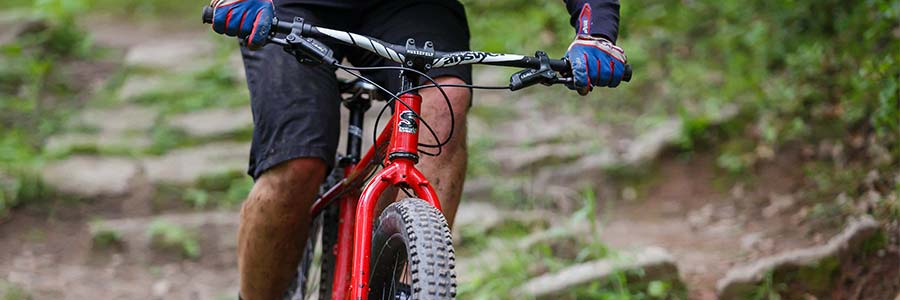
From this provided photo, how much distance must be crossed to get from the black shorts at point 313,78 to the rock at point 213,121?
3.75m

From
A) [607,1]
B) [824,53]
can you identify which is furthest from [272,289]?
[824,53]

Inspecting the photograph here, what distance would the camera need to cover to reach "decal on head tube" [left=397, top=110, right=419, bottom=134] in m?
2.17

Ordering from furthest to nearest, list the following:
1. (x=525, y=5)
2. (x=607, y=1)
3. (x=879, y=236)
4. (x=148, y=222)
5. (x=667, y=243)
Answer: (x=525, y=5) < (x=148, y=222) < (x=667, y=243) < (x=879, y=236) < (x=607, y=1)

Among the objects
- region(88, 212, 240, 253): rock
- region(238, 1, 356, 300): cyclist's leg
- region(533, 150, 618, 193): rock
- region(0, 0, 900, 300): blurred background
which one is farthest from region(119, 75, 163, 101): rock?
region(238, 1, 356, 300): cyclist's leg

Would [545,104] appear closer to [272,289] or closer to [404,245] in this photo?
[272,289]

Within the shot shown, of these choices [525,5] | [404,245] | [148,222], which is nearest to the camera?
[404,245]

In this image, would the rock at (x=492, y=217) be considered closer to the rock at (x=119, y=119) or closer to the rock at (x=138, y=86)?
the rock at (x=119, y=119)

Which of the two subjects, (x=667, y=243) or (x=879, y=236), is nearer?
(x=879, y=236)

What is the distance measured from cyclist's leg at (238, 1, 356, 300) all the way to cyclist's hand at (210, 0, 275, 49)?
53 cm

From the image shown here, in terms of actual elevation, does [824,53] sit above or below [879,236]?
above

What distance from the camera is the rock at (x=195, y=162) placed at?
18.8 feet

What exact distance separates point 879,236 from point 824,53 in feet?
8.21

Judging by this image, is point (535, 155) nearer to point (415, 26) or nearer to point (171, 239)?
point (171, 239)

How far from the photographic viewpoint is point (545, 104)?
7.15 metres
